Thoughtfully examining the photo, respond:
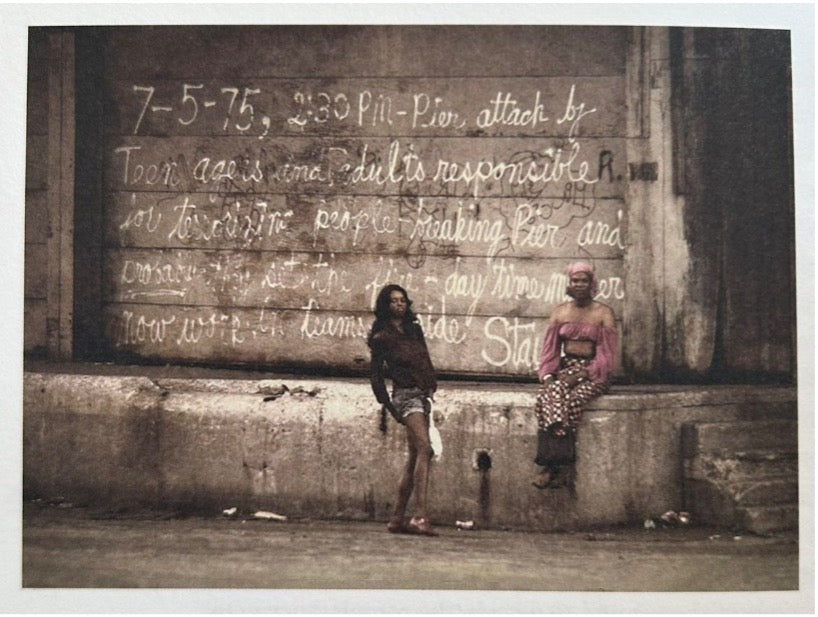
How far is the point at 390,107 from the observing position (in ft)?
22.9

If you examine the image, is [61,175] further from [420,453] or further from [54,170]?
[420,453]

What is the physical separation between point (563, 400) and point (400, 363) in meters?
1.09

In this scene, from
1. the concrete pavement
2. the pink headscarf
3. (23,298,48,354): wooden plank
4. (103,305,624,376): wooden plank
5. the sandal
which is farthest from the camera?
(23,298,48,354): wooden plank

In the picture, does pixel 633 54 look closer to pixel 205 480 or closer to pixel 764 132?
pixel 764 132

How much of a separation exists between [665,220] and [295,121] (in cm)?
261

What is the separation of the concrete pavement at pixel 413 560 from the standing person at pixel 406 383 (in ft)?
0.68

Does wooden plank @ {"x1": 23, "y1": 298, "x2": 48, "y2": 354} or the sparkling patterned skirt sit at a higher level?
wooden plank @ {"x1": 23, "y1": 298, "x2": 48, "y2": 354}

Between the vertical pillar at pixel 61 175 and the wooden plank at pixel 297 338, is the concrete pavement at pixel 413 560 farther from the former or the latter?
the vertical pillar at pixel 61 175

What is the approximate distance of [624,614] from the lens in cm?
626

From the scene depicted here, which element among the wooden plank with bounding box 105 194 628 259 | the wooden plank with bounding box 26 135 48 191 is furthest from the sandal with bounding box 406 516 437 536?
the wooden plank with bounding box 26 135 48 191

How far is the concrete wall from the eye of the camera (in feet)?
22.0

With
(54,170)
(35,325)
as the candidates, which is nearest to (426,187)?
(54,170)

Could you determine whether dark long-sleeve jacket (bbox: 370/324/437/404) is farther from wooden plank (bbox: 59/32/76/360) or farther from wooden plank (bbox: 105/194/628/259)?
wooden plank (bbox: 59/32/76/360)

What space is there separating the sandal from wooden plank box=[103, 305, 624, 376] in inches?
40.3
